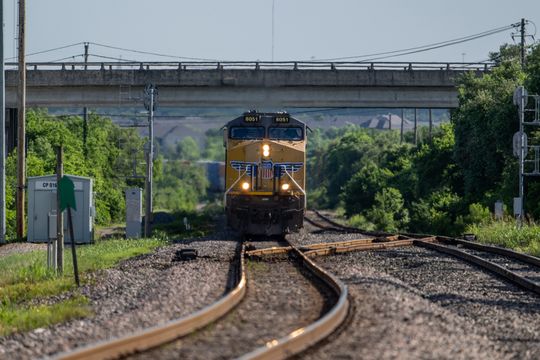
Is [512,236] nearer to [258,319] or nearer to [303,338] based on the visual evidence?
[258,319]

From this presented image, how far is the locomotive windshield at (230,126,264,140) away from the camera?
28266mm

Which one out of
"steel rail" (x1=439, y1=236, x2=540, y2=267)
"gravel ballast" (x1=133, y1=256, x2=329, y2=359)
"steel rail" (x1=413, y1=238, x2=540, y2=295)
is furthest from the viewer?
"steel rail" (x1=439, y1=236, x2=540, y2=267)

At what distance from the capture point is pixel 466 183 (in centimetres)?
4647

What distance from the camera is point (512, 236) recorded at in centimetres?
2789

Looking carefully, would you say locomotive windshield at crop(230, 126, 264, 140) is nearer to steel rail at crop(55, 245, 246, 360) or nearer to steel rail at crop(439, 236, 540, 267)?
steel rail at crop(439, 236, 540, 267)

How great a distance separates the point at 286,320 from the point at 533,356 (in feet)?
9.08

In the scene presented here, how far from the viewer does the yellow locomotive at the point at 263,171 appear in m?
28.0

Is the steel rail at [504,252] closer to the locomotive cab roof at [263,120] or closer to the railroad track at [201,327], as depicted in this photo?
the locomotive cab roof at [263,120]

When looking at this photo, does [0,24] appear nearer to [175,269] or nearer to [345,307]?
[175,269]

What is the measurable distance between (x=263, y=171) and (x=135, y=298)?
1388 centimetres

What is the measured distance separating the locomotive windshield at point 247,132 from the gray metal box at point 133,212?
8380 millimetres

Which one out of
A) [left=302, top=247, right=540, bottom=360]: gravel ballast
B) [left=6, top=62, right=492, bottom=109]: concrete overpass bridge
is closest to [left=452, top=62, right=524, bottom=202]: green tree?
[left=6, top=62, right=492, bottom=109]: concrete overpass bridge

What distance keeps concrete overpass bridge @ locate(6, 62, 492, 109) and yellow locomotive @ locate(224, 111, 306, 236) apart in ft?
71.8

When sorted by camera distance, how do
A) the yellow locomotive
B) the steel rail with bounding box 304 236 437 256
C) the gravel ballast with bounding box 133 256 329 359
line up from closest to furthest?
1. the gravel ballast with bounding box 133 256 329 359
2. the steel rail with bounding box 304 236 437 256
3. the yellow locomotive
